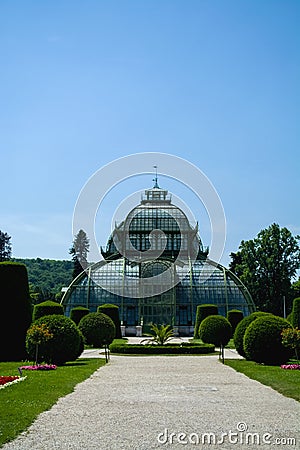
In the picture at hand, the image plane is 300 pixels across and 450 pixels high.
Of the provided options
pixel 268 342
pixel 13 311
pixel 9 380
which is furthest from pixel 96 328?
pixel 9 380

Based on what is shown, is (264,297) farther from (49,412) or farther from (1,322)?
(49,412)

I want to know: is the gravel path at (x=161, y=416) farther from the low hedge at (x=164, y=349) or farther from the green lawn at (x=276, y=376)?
the low hedge at (x=164, y=349)

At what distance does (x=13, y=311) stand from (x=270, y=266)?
44.6 m

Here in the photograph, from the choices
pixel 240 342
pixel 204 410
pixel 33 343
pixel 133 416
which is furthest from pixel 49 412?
pixel 240 342

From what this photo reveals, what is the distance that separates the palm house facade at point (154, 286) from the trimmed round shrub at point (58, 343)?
1077 inches

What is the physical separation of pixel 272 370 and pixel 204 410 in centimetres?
988

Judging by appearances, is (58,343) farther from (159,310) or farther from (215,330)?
(159,310)

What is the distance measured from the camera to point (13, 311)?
26016 millimetres

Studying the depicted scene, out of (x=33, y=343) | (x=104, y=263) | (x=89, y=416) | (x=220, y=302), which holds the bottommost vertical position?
(x=89, y=416)

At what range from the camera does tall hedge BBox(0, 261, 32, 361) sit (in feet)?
83.9

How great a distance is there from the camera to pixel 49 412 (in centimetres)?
1166

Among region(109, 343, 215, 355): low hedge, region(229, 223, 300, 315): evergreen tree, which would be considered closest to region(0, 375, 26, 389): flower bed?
region(109, 343, 215, 355): low hedge

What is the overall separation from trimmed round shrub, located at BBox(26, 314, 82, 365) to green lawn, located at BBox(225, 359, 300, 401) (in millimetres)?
6617

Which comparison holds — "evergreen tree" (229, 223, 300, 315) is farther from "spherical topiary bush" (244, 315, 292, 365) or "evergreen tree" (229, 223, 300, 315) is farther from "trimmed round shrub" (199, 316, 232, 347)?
A: "spherical topiary bush" (244, 315, 292, 365)
